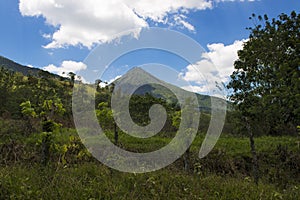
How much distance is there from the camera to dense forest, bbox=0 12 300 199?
431cm

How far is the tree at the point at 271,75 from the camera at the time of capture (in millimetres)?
8906

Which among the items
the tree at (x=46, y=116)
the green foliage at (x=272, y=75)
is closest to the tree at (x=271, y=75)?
the green foliage at (x=272, y=75)

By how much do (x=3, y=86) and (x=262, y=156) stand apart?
1624 centimetres

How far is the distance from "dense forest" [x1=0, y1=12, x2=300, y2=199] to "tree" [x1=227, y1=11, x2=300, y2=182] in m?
0.03

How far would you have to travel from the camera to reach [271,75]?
9.81 meters

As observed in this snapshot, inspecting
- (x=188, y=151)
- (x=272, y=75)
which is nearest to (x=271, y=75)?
(x=272, y=75)

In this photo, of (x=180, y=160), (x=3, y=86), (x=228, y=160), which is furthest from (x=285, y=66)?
(x=3, y=86)

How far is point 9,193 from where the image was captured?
12.7 feet

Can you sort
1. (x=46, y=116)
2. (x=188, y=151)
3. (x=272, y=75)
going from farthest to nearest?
(x=272, y=75) → (x=188, y=151) → (x=46, y=116)

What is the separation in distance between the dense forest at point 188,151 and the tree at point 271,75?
3 centimetres

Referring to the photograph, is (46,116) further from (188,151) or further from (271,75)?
(271,75)

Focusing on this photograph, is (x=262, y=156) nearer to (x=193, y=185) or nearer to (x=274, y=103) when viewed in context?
(x=274, y=103)

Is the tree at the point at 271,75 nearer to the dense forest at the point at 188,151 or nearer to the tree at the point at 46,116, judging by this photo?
Result: the dense forest at the point at 188,151

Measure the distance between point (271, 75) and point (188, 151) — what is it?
14.2 feet
